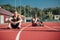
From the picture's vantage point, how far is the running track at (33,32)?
259 cm

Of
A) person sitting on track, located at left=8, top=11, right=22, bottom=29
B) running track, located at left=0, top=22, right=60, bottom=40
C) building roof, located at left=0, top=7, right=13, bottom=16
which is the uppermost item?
building roof, located at left=0, top=7, right=13, bottom=16

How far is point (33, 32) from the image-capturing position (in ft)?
8.70

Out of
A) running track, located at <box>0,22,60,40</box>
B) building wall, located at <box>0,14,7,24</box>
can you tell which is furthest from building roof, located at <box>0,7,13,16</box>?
running track, located at <box>0,22,60,40</box>

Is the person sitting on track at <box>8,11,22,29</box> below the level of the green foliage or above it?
below

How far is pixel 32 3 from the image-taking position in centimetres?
272

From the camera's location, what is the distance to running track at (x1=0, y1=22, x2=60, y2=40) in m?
2.59

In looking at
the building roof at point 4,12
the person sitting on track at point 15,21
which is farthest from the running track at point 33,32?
the building roof at point 4,12

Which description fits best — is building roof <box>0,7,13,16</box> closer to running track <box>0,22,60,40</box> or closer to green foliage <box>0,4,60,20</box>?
green foliage <box>0,4,60,20</box>

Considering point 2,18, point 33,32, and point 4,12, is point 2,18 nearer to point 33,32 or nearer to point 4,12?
point 4,12

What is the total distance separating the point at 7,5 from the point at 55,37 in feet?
2.58

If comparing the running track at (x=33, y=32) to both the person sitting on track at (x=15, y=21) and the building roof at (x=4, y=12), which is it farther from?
the building roof at (x=4, y=12)

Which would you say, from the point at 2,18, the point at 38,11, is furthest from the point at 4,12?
the point at 38,11

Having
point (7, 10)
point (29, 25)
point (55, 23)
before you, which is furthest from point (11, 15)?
point (55, 23)

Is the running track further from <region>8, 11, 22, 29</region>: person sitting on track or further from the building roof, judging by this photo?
the building roof
